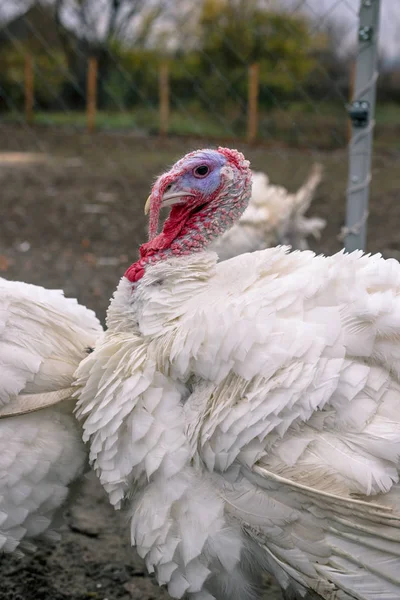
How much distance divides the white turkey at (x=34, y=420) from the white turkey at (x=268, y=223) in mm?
2144

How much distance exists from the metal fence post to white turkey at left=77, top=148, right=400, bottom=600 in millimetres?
826

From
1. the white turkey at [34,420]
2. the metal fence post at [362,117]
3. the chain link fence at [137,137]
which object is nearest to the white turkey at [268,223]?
the chain link fence at [137,137]

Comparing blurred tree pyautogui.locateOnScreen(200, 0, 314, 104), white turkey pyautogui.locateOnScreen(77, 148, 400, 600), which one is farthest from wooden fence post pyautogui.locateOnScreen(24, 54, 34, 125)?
white turkey pyautogui.locateOnScreen(77, 148, 400, 600)

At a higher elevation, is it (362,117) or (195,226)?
(362,117)

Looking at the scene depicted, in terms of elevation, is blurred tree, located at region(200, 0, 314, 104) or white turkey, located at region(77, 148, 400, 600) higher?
white turkey, located at region(77, 148, 400, 600)

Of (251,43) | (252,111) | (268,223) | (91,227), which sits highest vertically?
(268,223)

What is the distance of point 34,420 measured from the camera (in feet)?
7.14

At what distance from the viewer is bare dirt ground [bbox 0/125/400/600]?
266 centimetres

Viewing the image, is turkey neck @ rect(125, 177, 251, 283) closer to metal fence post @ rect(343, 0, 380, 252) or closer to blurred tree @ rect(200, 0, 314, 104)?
metal fence post @ rect(343, 0, 380, 252)

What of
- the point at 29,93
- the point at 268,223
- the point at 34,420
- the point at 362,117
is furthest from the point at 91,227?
the point at 29,93

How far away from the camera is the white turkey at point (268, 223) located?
448 centimetres

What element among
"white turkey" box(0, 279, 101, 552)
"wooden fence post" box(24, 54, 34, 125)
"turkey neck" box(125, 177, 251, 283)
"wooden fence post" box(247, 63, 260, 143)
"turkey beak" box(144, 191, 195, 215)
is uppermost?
"turkey beak" box(144, 191, 195, 215)

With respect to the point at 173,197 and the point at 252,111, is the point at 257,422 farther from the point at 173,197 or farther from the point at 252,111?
the point at 252,111

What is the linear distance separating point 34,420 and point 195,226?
0.75m
